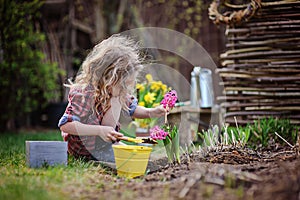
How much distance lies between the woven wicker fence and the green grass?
1.66 metres

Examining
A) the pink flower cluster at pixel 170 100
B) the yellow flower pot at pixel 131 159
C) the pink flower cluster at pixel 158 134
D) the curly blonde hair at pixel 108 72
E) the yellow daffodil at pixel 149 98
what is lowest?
the yellow flower pot at pixel 131 159

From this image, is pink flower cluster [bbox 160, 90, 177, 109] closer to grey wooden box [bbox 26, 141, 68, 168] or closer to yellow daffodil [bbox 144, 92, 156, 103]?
grey wooden box [bbox 26, 141, 68, 168]

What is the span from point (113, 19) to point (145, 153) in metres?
5.83

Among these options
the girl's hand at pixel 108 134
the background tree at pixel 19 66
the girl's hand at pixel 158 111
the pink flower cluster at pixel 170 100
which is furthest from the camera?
the background tree at pixel 19 66

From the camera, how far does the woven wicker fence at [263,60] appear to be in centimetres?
345

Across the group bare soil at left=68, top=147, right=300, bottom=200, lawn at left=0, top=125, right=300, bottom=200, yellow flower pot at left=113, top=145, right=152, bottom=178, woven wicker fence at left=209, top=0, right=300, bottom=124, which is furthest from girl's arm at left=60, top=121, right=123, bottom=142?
woven wicker fence at left=209, top=0, right=300, bottom=124

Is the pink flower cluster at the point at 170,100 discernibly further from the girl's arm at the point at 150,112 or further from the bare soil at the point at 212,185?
the bare soil at the point at 212,185

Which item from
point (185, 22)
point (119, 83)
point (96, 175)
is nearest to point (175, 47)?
point (185, 22)

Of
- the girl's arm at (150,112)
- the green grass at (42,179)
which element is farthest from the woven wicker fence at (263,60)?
the green grass at (42,179)

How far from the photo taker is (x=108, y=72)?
2.82 meters

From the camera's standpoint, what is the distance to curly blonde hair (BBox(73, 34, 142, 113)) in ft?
9.22

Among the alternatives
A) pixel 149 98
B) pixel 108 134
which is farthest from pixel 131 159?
pixel 149 98

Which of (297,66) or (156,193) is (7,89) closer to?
(297,66)

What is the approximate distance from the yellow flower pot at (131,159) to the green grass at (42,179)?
0.43 ft
